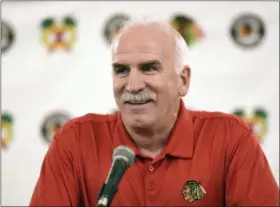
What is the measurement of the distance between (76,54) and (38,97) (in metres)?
0.30

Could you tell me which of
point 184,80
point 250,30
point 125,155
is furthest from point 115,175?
point 250,30

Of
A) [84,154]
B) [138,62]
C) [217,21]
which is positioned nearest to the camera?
[138,62]

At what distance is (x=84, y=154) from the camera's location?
1748 mm

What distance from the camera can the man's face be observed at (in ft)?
5.37

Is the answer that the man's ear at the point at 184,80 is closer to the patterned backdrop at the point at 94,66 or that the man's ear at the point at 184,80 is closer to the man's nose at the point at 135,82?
the man's nose at the point at 135,82

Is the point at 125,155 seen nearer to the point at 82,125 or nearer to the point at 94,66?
the point at 82,125

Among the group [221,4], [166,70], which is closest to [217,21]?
[221,4]

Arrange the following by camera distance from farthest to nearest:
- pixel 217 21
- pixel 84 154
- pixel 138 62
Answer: pixel 217 21 → pixel 84 154 → pixel 138 62

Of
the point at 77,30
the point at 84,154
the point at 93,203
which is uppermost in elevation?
the point at 77,30

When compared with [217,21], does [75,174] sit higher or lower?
lower

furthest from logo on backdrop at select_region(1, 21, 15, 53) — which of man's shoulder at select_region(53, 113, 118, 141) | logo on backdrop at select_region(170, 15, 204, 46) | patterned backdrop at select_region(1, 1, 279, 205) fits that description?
man's shoulder at select_region(53, 113, 118, 141)

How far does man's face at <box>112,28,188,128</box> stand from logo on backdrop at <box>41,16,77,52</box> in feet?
3.49

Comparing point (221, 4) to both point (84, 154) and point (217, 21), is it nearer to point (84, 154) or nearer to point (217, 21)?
point (217, 21)

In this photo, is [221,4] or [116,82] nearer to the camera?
[116,82]
